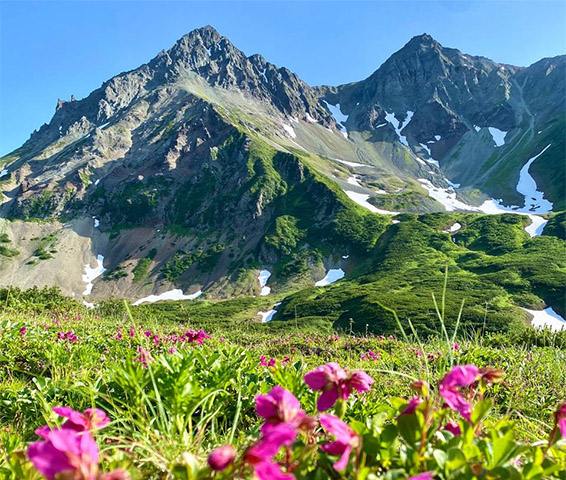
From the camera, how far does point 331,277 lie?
3027 inches

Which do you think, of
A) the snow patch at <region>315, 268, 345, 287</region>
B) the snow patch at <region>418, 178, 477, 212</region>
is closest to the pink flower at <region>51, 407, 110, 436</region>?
the snow patch at <region>315, 268, 345, 287</region>

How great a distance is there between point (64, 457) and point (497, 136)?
191436mm

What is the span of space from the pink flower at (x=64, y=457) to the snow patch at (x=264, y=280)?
75978 mm

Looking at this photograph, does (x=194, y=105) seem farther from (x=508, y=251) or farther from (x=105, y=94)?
(x=508, y=251)

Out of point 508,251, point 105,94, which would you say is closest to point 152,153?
point 105,94

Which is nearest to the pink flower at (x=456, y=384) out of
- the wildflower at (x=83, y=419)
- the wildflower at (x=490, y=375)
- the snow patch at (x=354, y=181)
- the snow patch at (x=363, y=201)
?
the wildflower at (x=490, y=375)

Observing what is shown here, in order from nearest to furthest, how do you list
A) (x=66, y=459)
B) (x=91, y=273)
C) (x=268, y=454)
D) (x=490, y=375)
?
1. (x=66, y=459)
2. (x=268, y=454)
3. (x=490, y=375)
4. (x=91, y=273)

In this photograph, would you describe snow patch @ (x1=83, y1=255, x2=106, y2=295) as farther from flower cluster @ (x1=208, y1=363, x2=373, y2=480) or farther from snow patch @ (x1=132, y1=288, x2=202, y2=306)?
flower cluster @ (x1=208, y1=363, x2=373, y2=480)

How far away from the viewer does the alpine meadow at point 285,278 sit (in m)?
1.17

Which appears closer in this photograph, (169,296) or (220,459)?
(220,459)

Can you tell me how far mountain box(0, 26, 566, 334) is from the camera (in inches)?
2835

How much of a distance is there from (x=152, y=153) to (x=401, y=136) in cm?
12014

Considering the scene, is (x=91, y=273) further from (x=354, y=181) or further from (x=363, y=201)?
(x=354, y=181)

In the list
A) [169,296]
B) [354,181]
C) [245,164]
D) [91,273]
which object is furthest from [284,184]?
[91,273]
